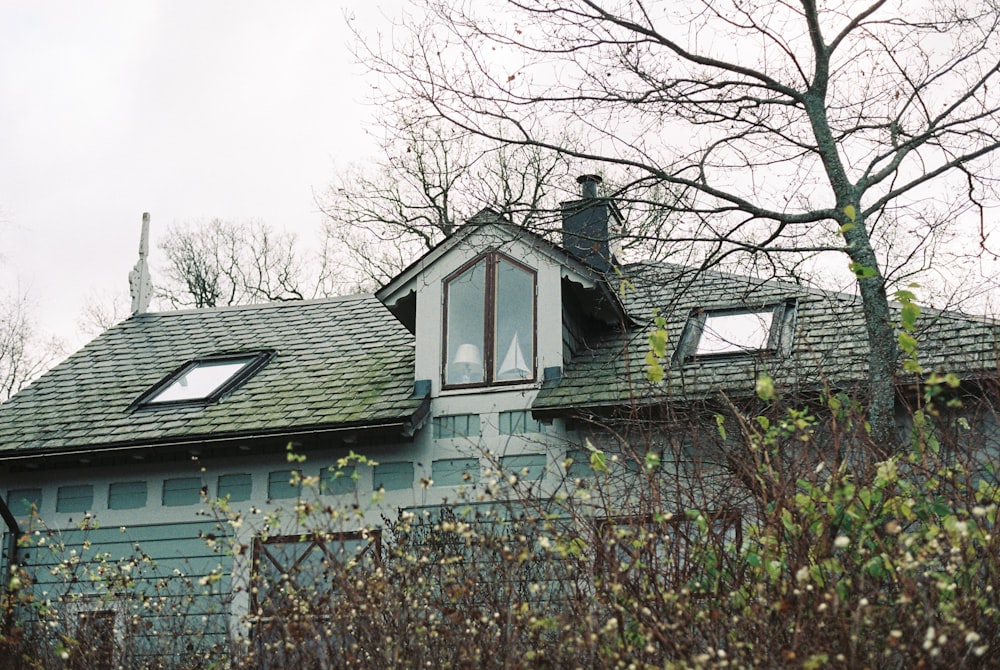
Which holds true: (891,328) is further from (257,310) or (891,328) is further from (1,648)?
(257,310)

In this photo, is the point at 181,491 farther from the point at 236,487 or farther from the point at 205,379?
the point at 205,379

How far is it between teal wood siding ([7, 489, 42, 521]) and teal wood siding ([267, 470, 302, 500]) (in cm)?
275

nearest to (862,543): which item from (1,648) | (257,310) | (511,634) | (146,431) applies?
(511,634)

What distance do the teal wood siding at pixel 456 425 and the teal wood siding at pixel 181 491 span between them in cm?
264

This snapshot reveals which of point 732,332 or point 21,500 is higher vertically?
point 732,332

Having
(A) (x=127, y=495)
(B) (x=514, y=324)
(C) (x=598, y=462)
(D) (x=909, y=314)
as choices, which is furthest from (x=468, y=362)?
(D) (x=909, y=314)

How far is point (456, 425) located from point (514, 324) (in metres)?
1.23

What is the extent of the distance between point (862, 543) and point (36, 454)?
381 inches

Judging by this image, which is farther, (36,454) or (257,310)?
(257,310)

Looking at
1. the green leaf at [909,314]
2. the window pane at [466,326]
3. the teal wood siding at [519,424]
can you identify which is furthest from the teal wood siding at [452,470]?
the green leaf at [909,314]

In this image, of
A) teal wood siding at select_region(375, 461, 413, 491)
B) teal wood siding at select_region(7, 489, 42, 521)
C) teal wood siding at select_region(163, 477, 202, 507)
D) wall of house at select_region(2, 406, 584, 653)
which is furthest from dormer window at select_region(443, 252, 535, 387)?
teal wood siding at select_region(7, 489, 42, 521)

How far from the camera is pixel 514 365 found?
11977mm

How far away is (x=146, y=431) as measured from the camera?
12633mm

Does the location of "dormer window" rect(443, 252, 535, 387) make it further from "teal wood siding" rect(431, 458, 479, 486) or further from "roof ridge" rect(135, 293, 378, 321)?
"roof ridge" rect(135, 293, 378, 321)
